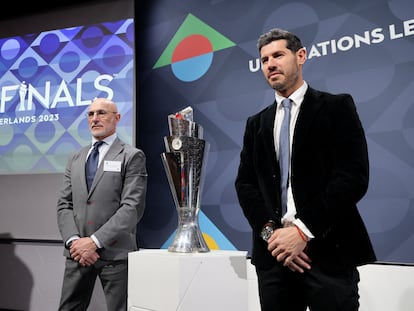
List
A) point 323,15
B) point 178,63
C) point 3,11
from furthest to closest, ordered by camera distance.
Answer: point 3,11, point 178,63, point 323,15

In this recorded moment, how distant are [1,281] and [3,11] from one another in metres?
2.42

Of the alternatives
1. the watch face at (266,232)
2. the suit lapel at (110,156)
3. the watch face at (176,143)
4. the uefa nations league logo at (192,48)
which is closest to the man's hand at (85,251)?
the suit lapel at (110,156)

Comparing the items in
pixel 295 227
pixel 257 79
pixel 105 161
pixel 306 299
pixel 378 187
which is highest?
pixel 257 79

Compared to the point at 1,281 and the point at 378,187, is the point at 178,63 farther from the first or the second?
the point at 1,281

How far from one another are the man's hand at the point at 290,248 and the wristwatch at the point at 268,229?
3cm

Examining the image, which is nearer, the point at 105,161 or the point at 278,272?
the point at 278,272

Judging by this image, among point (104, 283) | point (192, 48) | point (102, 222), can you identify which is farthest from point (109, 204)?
point (192, 48)

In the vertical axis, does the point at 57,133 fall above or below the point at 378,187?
above

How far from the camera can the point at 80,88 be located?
3104mm

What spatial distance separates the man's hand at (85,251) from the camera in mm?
1878

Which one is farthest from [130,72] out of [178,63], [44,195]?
[44,195]

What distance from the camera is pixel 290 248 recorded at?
3.72ft

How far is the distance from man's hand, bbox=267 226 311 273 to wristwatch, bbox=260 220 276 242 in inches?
1.3

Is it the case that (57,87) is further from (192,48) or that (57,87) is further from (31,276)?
(31,276)
